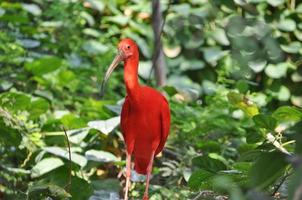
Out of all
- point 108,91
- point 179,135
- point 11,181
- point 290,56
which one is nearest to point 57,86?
point 108,91

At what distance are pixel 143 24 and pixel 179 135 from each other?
9.02 ft

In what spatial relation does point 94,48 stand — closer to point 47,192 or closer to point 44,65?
point 44,65

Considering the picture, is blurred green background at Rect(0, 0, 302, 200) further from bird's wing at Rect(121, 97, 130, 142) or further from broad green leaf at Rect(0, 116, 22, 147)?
bird's wing at Rect(121, 97, 130, 142)

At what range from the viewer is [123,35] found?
7.27 meters

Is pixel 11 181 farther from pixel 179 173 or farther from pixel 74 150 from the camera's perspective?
pixel 179 173

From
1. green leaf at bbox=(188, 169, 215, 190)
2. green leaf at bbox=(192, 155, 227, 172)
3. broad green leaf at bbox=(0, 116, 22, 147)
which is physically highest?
green leaf at bbox=(188, 169, 215, 190)

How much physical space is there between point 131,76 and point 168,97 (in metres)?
2.32

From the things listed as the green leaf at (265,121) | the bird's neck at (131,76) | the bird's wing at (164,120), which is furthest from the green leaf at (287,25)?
the bird's neck at (131,76)

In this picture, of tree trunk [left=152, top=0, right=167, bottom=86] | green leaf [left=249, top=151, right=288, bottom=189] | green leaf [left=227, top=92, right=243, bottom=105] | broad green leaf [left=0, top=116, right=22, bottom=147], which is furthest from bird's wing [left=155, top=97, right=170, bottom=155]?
tree trunk [left=152, top=0, right=167, bottom=86]

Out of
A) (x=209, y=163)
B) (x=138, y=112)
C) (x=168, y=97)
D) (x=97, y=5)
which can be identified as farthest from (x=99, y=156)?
(x=97, y=5)

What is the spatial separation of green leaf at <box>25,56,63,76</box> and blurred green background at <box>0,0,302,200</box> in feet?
0.03

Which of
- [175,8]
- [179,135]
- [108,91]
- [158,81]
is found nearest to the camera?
[179,135]

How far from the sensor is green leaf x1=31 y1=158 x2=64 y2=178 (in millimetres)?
4168

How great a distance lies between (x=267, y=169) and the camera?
1396 millimetres
